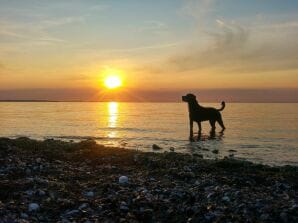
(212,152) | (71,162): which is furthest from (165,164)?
(212,152)

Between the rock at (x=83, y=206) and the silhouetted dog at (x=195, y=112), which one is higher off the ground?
the silhouetted dog at (x=195, y=112)

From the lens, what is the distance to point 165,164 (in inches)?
638

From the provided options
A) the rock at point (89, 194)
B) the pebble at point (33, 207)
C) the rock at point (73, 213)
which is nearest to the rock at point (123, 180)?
the rock at point (89, 194)

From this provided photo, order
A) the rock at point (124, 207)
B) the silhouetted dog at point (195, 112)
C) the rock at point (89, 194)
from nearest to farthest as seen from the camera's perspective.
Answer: the rock at point (124, 207) < the rock at point (89, 194) < the silhouetted dog at point (195, 112)

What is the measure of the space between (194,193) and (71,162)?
7368mm

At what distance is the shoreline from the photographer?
937cm

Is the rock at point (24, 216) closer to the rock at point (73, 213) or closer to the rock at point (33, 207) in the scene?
the rock at point (33, 207)

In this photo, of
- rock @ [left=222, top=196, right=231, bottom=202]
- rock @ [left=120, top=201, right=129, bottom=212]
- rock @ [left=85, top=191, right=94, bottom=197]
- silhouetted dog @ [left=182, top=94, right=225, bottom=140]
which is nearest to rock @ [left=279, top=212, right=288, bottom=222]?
rock @ [left=222, top=196, right=231, bottom=202]

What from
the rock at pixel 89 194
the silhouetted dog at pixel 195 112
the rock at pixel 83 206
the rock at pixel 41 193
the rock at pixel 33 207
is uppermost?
the silhouetted dog at pixel 195 112

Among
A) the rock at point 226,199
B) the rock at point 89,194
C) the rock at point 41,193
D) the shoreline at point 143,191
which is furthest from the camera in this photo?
the rock at point 89,194

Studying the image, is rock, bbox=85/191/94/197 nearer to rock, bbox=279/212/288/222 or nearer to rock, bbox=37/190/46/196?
rock, bbox=37/190/46/196

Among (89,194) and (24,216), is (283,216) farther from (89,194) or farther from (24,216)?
(24,216)

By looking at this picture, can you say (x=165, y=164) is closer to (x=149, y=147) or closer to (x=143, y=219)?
(x=143, y=219)

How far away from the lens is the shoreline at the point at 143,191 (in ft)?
30.7
